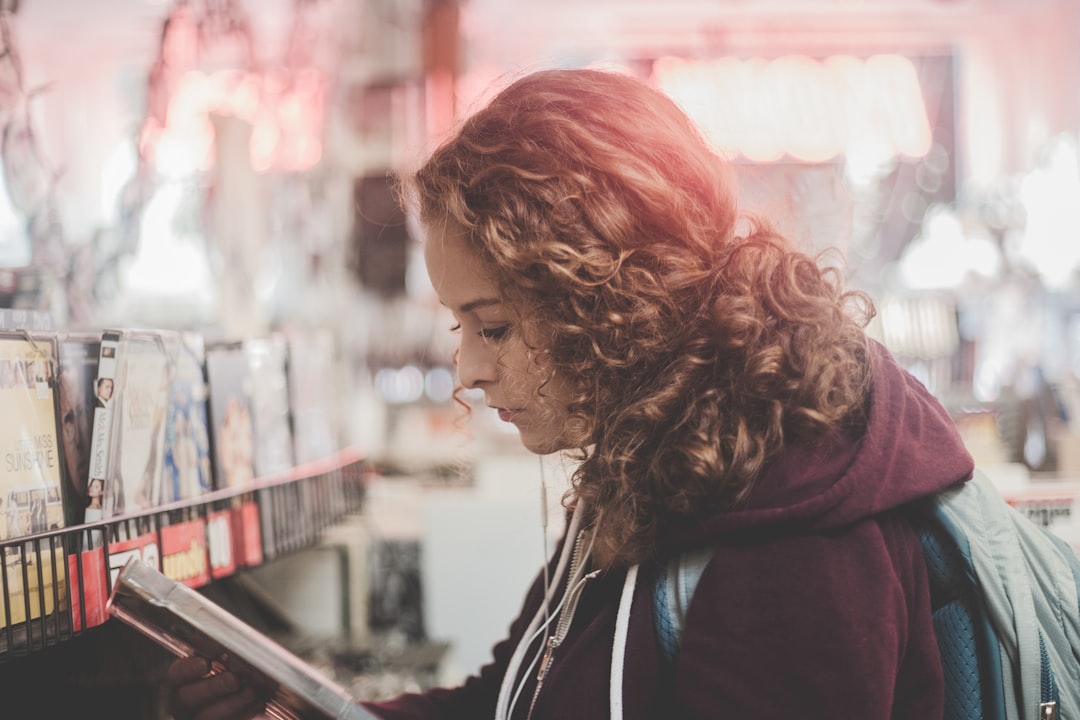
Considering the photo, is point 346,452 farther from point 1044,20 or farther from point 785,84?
point 1044,20

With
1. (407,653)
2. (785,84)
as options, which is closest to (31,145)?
(407,653)

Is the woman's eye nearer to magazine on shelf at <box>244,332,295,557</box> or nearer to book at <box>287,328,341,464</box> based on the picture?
magazine on shelf at <box>244,332,295,557</box>

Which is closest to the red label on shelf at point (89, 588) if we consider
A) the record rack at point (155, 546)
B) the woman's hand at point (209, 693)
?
the record rack at point (155, 546)

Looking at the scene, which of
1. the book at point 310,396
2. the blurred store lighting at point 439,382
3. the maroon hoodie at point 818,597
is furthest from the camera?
the blurred store lighting at point 439,382

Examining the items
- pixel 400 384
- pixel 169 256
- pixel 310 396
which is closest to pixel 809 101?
pixel 400 384

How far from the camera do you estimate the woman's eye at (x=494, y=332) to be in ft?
3.70

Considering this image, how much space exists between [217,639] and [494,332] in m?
0.46

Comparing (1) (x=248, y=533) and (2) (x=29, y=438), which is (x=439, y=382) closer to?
(1) (x=248, y=533)

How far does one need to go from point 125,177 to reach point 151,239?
19 cm

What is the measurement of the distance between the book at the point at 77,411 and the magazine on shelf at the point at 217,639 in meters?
0.17

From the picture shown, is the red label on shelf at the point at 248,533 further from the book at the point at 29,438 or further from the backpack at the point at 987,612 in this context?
Answer: the backpack at the point at 987,612

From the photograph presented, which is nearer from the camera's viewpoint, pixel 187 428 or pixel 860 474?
pixel 860 474

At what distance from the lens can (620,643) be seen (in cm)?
100

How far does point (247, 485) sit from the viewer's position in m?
1.43
